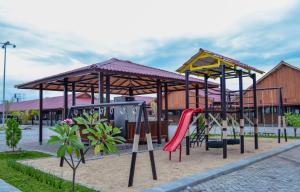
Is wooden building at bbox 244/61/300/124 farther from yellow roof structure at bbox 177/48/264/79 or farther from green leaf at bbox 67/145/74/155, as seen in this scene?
green leaf at bbox 67/145/74/155

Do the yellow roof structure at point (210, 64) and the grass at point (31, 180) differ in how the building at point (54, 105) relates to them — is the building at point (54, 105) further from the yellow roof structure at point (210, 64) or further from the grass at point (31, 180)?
the grass at point (31, 180)

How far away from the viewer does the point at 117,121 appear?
542 inches

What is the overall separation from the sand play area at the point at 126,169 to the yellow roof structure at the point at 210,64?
3.07m

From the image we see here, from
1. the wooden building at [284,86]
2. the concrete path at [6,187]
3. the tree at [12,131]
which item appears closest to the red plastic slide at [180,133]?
the concrete path at [6,187]

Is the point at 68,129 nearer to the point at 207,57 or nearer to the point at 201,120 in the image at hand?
the point at 207,57

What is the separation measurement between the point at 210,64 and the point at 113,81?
6.36 metres

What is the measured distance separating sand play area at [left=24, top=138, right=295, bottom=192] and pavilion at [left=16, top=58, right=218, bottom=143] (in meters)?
2.91

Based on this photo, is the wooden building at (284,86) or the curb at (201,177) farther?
the wooden building at (284,86)

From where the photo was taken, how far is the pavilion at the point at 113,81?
1128cm

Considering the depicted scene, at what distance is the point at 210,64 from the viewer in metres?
11.5

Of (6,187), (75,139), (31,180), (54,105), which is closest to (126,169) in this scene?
(31,180)

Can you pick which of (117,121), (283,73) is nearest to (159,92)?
(117,121)

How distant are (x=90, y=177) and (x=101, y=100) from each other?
452 centimetres

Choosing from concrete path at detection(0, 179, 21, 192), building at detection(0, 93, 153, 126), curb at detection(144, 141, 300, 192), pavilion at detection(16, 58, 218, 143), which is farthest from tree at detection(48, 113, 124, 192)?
building at detection(0, 93, 153, 126)
